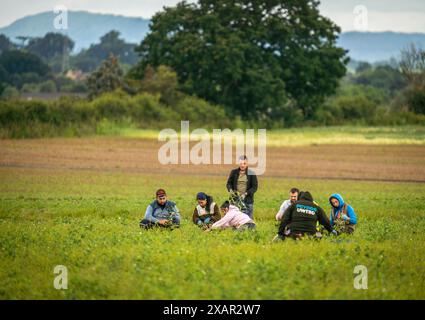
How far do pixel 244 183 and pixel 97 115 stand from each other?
4505 centimetres

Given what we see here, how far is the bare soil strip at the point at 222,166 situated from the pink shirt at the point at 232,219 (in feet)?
67.6

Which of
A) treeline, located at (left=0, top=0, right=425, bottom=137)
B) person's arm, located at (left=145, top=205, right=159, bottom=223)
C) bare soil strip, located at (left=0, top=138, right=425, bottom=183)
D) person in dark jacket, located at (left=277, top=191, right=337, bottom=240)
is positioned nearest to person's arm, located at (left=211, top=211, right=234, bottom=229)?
person's arm, located at (left=145, top=205, right=159, bottom=223)

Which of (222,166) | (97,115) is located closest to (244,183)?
(222,166)

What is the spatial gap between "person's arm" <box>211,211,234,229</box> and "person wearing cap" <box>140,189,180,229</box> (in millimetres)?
935

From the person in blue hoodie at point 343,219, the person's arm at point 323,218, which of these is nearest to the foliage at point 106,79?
the person in blue hoodie at point 343,219

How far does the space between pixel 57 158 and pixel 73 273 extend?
31707 millimetres

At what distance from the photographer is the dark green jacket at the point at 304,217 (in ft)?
61.1

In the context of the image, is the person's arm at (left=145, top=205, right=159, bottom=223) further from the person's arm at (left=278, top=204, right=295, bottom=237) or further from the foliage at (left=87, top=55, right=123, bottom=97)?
the foliage at (left=87, top=55, right=123, bottom=97)

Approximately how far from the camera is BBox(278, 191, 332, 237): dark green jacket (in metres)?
18.6
